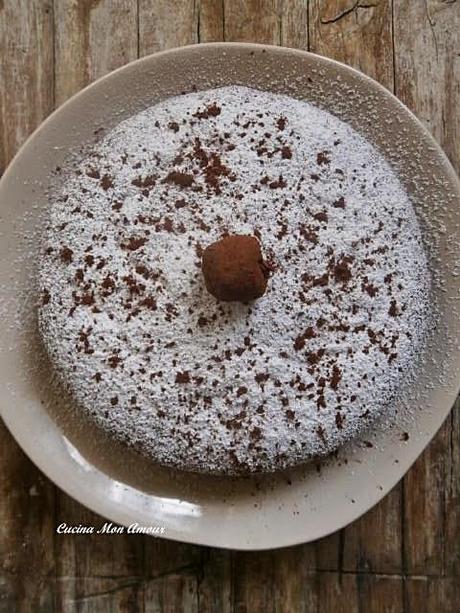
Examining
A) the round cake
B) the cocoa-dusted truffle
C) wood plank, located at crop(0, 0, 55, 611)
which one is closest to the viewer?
the cocoa-dusted truffle

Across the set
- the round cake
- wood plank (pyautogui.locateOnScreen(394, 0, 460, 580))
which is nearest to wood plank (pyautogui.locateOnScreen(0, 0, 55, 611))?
the round cake

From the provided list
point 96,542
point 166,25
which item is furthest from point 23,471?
point 166,25

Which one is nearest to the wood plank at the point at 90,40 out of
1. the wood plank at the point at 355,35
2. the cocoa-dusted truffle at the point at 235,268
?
the wood plank at the point at 355,35

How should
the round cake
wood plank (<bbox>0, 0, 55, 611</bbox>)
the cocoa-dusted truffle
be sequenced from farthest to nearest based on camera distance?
wood plank (<bbox>0, 0, 55, 611</bbox>) < the round cake < the cocoa-dusted truffle

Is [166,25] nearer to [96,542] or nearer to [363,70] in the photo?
[363,70]

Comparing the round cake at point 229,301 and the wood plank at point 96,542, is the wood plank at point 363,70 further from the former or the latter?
the wood plank at point 96,542

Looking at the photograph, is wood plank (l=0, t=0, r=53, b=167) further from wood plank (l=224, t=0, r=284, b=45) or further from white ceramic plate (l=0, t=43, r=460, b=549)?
wood plank (l=224, t=0, r=284, b=45)

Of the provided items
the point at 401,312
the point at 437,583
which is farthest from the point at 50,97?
the point at 437,583
